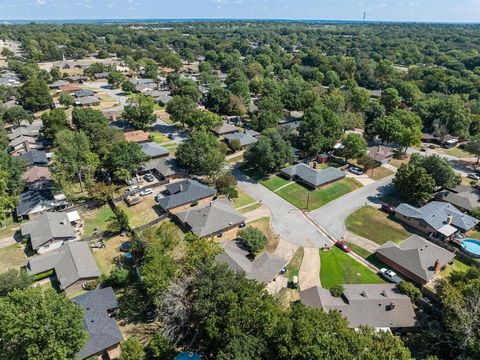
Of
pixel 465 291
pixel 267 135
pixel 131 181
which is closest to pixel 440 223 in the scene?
pixel 465 291

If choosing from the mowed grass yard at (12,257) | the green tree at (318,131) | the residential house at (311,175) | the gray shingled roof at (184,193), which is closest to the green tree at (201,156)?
→ the gray shingled roof at (184,193)

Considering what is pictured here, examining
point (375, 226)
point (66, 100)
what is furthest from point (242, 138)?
point (66, 100)

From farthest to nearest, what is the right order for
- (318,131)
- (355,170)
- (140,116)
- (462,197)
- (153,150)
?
(140,116) < (318,131) < (153,150) < (355,170) < (462,197)

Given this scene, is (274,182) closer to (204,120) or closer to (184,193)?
(184,193)

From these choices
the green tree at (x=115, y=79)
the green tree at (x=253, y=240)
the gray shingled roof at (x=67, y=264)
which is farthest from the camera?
the green tree at (x=115, y=79)

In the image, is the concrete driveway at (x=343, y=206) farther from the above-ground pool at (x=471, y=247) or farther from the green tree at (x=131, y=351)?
the green tree at (x=131, y=351)

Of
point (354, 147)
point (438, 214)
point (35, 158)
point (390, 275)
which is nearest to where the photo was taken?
point (390, 275)

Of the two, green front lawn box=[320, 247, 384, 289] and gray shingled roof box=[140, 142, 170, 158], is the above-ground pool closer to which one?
green front lawn box=[320, 247, 384, 289]
